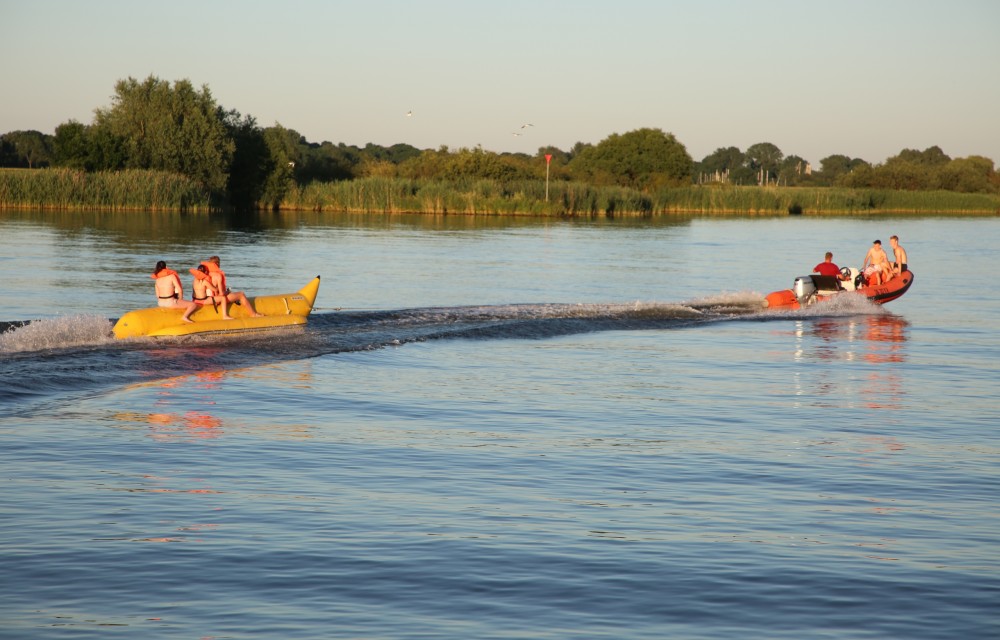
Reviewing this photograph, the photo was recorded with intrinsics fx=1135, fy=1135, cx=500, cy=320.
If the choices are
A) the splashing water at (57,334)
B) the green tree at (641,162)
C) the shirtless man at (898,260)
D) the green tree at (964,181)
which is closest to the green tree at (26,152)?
the green tree at (641,162)

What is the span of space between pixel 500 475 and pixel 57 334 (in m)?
8.39

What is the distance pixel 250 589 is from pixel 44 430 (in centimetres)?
517

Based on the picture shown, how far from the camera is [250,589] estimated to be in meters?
6.54

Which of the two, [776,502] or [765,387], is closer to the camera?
[776,502]

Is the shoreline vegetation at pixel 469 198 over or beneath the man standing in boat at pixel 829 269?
over

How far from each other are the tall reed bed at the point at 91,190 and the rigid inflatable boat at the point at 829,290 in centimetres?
3788

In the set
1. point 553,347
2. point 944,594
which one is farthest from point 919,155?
point 944,594

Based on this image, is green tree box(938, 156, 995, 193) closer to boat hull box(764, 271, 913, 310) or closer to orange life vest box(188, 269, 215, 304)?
boat hull box(764, 271, 913, 310)

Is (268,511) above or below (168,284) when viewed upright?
below

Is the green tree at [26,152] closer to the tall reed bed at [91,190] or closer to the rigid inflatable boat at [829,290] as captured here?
the tall reed bed at [91,190]

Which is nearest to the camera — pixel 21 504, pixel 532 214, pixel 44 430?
pixel 21 504

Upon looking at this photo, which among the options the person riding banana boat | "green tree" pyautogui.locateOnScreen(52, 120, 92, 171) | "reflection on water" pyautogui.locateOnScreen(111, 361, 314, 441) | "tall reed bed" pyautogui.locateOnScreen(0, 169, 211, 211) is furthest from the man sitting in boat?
"green tree" pyautogui.locateOnScreen(52, 120, 92, 171)

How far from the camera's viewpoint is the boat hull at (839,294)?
935 inches

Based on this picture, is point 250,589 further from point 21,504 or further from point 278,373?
point 278,373
